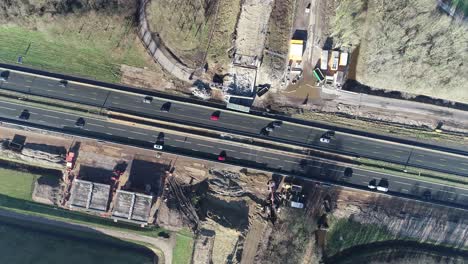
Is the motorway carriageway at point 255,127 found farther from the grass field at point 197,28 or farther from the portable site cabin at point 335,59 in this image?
the portable site cabin at point 335,59

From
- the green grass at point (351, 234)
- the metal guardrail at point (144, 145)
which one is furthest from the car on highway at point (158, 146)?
the green grass at point (351, 234)

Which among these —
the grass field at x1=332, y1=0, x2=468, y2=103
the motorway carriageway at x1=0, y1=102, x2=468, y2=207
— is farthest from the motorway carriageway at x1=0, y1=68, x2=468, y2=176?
the grass field at x1=332, y1=0, x2=468, y2=103

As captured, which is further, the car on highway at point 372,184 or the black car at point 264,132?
the black car at point 264,132

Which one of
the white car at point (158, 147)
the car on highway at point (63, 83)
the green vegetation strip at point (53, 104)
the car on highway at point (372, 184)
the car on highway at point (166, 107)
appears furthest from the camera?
the car on highway at point (63, 83)

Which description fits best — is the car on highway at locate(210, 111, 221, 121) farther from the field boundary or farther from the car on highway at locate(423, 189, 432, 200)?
the car on highway at locate(423, 189, 432, 200)

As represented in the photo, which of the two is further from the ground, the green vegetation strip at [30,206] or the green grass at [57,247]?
the green vegetation strip at [30,206]

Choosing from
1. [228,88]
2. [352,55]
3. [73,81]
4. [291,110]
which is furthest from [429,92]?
[73,81]

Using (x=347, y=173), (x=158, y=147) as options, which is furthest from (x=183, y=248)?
(x=347, y=173)

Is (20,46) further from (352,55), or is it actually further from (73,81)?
(352,55)
